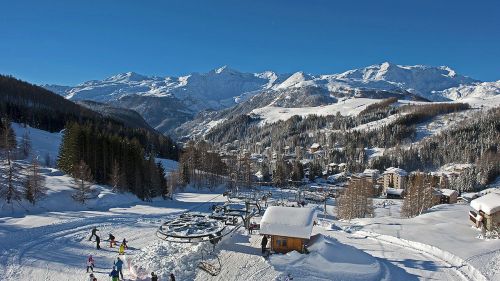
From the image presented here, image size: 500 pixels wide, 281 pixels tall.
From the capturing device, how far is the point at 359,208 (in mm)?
84938

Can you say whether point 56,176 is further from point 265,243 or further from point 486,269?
point 486,269

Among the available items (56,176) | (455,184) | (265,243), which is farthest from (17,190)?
(455,184)

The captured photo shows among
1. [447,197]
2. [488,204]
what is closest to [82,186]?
[488,204]

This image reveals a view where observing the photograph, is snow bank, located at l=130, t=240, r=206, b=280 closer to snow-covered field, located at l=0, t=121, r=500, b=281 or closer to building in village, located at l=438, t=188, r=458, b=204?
snow-covered field, located at l=0, t=121, r=500, b=281

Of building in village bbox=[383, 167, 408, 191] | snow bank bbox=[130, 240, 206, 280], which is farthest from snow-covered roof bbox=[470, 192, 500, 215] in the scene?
building in village bbox=[383, 167, 408, 191]

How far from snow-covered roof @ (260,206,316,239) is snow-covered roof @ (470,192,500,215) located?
77.9 feet

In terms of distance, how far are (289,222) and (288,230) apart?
35.7 inches

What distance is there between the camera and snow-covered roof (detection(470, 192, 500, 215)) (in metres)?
47.3

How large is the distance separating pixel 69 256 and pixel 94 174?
158ft

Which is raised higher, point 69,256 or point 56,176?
point 56,176

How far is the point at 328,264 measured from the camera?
113 ft

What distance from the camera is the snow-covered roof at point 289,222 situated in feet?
118

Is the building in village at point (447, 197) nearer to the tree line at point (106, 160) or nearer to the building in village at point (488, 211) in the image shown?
the building in village at point (488, 211)

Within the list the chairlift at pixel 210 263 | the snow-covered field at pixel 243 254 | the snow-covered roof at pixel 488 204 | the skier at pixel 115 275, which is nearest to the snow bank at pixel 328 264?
the snow-covered field at pixel 243 254
